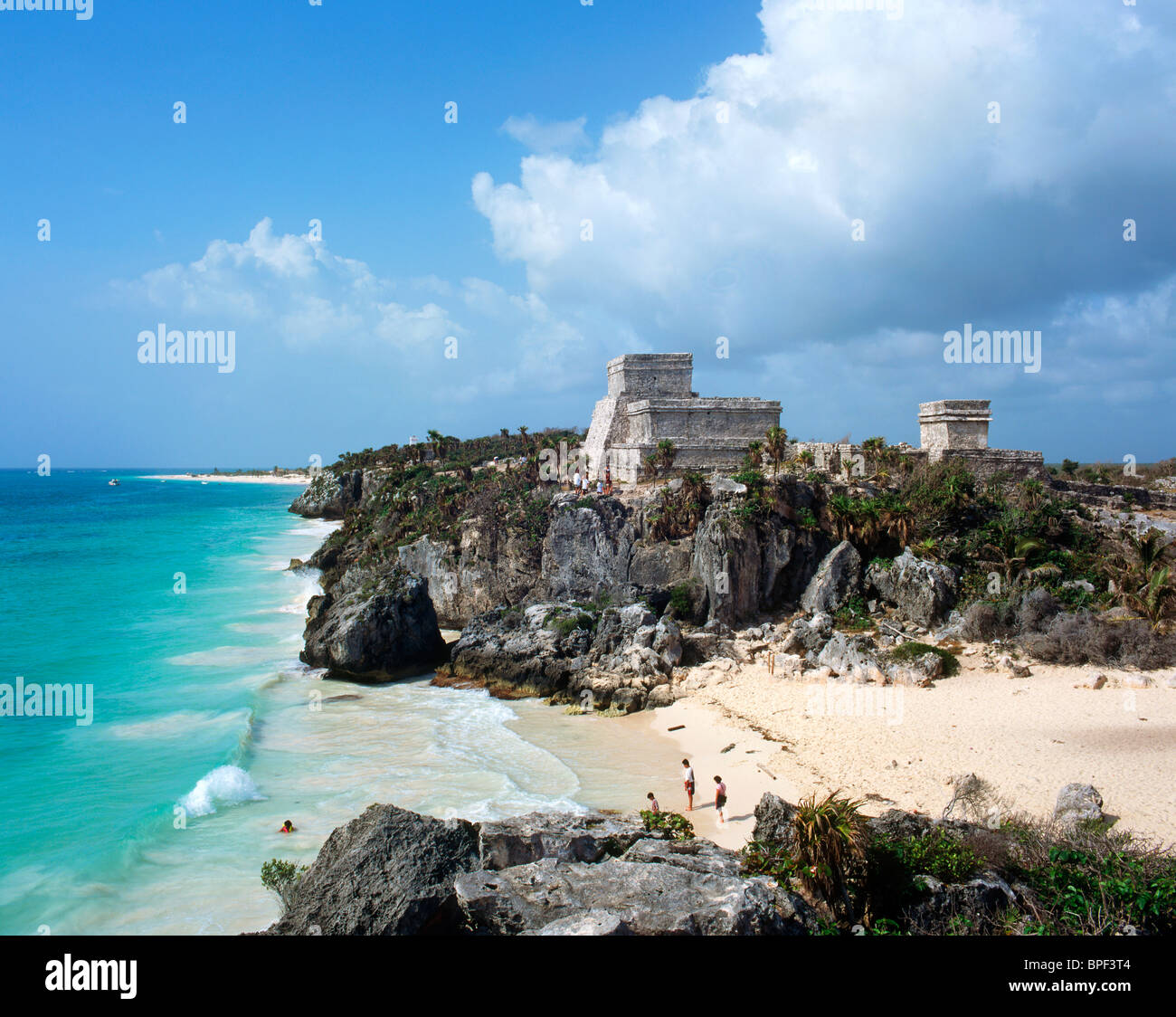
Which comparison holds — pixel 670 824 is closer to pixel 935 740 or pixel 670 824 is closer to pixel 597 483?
pixel 935 740

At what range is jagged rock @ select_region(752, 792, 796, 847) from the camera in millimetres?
9398

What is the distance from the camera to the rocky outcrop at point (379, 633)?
22.3m

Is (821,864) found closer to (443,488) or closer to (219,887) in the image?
(219,887)

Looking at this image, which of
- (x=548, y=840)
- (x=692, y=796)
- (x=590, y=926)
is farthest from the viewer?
(x=692, y=796)

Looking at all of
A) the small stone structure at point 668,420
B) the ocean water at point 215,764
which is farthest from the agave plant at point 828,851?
the small stone structure at point 668,420

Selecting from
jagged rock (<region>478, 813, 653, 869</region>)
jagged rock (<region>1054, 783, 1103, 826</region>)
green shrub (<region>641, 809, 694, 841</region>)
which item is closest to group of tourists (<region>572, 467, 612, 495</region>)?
green shrub (<region>641, 809, 694, 841</region>)

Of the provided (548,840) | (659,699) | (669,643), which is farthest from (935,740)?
(548,840)

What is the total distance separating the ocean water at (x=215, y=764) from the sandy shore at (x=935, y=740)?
75.7 inches

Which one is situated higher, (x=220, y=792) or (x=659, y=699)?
(x=659, y=699)

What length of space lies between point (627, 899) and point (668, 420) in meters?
23.7

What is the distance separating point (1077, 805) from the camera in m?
11.2

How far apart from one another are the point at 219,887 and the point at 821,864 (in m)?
9.59
